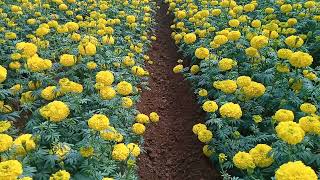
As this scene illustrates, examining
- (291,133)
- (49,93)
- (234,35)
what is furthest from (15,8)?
(291,133)

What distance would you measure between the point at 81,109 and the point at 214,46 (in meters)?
2.79

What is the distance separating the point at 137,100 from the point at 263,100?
83.5 inches

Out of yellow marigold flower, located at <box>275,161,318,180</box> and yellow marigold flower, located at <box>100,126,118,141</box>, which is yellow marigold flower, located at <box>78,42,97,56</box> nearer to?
yellow marigold flower, located at <box>100,126,118,141</box>

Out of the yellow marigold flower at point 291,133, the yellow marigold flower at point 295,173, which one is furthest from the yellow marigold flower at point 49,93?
the yellow marigold flower at point 295,173

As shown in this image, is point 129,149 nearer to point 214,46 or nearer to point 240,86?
point 240,86

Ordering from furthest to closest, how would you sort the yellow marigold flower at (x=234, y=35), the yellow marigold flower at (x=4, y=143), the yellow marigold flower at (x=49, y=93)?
the yellow marigold flower at (x=234, y=35), the yellow marigold flower at (x=49, y=93), the yellow marigold flower at (x=4, y=143)

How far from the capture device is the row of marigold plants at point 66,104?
13.3 ft

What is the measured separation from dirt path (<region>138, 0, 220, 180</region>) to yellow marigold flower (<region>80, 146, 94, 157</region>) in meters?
1.55

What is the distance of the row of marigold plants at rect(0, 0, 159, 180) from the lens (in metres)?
4.06

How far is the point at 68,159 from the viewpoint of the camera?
4.10 meters

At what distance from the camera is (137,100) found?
6.29 meters

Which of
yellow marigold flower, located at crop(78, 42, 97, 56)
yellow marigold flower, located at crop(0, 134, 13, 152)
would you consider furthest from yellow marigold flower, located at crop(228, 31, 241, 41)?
yellow marigold flower, located at crop(0, 134, 13, 152)

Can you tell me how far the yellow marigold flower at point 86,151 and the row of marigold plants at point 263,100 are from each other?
1537 mm

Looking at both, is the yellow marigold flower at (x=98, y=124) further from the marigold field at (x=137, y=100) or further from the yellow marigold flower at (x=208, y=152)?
the yellow marigold flower at (x=208, y=152)
